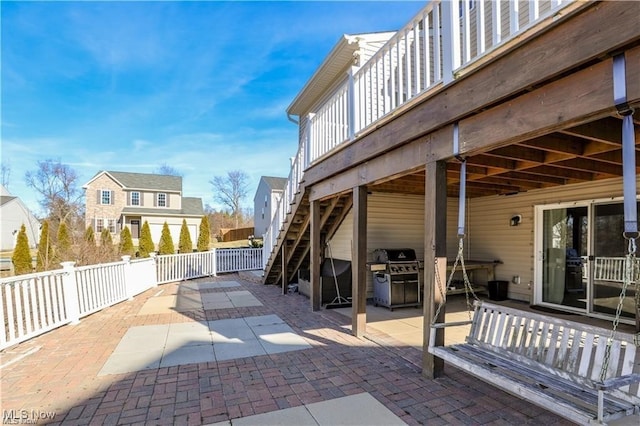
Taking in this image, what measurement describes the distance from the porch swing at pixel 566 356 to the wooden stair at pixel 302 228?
353 centimetres

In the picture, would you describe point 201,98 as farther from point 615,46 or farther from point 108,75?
point 615,46

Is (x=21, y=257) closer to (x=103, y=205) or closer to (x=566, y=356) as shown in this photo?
(x=103, y=205)

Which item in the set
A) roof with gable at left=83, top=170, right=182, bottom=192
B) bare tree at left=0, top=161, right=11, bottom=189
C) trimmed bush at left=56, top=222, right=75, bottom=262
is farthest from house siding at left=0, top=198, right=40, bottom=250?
trimmed bush at left=56, top=222, right=75, bottom=262

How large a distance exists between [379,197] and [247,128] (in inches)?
714

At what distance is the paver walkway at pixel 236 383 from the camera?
2.68m

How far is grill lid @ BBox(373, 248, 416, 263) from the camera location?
6.73 m

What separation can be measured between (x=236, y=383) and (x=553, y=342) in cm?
276

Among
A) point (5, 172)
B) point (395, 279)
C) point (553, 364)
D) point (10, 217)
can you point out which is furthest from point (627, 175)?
point (10, 217)

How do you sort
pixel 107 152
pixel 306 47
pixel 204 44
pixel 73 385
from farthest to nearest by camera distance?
1. pixel 107 152
2. pixel 306 47
3. pixel 204 44
4. pixel 73 385

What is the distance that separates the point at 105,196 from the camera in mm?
24094

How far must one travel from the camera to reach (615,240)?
5.32 m

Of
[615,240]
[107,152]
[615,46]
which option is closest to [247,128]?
[107,152]

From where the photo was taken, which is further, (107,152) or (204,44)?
(107,152)

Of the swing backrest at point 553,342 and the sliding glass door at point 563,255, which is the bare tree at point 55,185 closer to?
the sliding glass door at point 563,255
